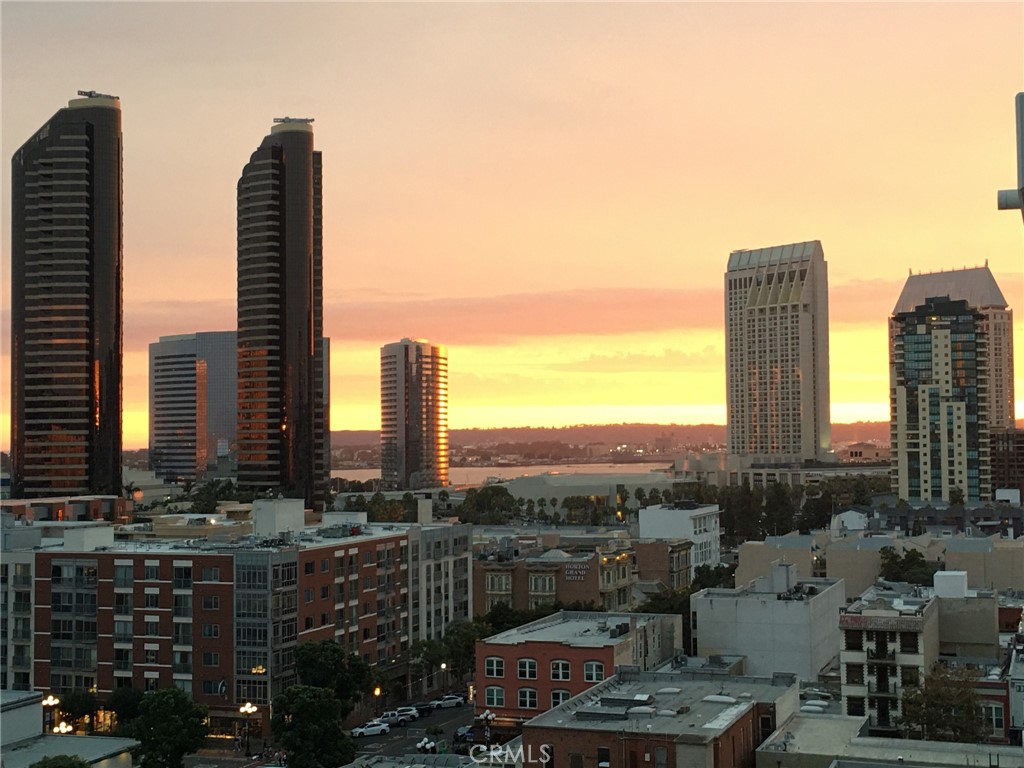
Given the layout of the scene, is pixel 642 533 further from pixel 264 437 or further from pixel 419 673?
pixel 264 437

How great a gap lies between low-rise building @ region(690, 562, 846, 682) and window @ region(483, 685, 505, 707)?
1395 cm

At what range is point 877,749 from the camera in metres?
40.1

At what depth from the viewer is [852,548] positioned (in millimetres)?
102312

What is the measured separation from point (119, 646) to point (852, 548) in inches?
2363

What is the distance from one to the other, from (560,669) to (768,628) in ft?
46.1

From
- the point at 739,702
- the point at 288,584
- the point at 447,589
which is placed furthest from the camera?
the point at 447,589

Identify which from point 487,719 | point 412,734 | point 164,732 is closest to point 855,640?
point 487,719

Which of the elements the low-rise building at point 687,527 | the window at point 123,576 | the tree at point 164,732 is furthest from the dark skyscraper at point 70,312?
the tree at point 164,732

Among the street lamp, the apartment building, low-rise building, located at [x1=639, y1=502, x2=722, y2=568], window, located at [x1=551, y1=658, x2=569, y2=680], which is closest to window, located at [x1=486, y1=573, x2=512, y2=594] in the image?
the apartment building

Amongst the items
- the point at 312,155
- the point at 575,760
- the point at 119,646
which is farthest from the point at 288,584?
the point at 312,155

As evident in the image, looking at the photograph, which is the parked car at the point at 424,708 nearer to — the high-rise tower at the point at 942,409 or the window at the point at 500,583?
the window at the point at 500,583

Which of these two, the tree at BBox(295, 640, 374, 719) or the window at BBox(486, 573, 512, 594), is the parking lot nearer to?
the tree at BBox(295, 640, 374, 719)

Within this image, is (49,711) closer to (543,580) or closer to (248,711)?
(248,711)

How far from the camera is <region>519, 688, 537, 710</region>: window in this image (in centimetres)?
5641
